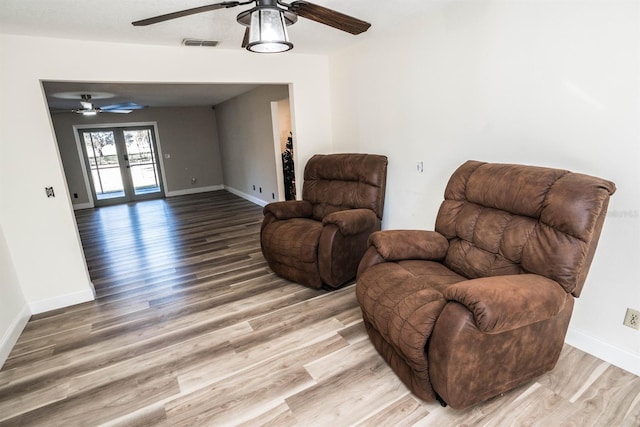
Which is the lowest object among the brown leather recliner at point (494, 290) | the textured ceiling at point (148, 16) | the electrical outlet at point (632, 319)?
the electrical outlet at point (632, 319)

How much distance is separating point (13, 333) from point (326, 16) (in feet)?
10.5

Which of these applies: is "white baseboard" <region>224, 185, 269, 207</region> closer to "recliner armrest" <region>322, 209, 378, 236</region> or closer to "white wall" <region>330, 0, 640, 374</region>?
"recliner armrest" <region>322, 209, 378, 236</region>

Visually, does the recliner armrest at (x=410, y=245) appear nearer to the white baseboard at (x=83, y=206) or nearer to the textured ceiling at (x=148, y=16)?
the textured ceiling at (x=148, y=16)

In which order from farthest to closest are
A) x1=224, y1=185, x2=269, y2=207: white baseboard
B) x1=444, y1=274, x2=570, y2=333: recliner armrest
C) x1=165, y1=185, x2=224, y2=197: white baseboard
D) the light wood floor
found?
1. x1=165, y1=185, x2=224, y2=197: white baseboard
2. x1=224, y1=185, x2=269, y2=207: white baseboard
3. the light wood floor
4. x1=444, y1=274, x2=570, y2=333: recliner armrest

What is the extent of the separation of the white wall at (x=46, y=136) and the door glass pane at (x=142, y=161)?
5914mm

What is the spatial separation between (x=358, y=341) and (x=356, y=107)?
2.50 meters

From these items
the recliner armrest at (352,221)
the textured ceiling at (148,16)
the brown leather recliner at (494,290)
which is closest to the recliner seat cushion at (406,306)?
the brown leather recliner at (494,290)

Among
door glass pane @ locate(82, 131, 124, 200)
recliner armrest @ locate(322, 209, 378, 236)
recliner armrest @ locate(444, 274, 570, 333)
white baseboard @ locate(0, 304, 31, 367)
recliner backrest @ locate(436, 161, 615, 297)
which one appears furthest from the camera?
door glass pane @ locate(82, 131, 124, 200)

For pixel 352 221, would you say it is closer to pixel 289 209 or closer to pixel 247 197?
pixel 289 209

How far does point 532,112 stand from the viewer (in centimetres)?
211

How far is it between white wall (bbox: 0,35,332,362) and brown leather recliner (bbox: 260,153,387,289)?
58.3 inches

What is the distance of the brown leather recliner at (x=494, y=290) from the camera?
1.49 metres

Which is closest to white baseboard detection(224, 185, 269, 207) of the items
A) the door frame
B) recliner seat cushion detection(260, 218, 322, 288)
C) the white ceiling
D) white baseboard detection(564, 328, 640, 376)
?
the door frame

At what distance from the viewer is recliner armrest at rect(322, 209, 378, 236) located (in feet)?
9.23
